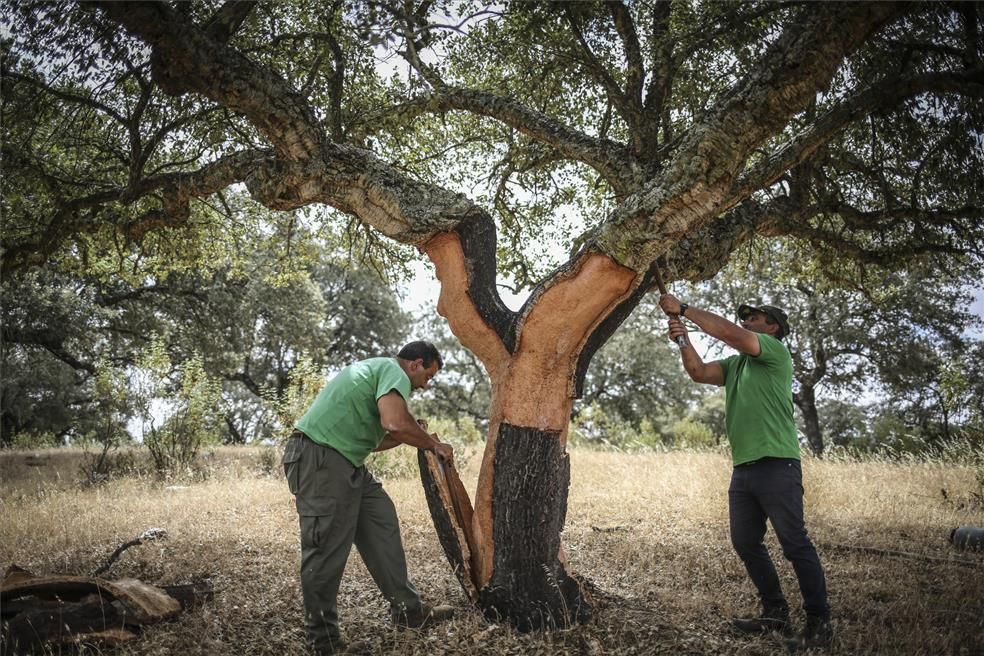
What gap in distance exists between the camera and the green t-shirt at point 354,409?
166 inches

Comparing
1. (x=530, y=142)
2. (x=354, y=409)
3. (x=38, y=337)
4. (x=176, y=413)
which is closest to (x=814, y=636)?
(x=354, y=409)

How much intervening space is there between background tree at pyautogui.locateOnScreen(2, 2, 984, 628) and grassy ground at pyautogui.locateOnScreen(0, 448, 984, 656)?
0.67 meters

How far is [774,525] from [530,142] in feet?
18.6

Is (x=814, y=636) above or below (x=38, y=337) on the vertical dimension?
below

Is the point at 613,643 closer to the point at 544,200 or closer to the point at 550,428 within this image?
the point at 550,428

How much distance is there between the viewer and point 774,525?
13.8ft

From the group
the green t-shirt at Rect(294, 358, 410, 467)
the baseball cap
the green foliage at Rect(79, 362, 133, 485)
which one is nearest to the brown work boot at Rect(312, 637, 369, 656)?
the green t-shirt at Rect(294, 358, 410, 467)

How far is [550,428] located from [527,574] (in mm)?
1025

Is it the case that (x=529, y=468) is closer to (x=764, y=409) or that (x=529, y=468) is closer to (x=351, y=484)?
(x=351, y=484)

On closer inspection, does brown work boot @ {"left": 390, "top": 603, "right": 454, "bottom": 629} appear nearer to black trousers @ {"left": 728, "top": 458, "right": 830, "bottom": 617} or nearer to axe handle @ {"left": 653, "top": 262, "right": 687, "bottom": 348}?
black trousers @ {"left": 728, "top": 458, "right": 830, "bottom": 617}

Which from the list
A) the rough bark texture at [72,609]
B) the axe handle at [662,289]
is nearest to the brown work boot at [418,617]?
the rough bark texture at [72,609]

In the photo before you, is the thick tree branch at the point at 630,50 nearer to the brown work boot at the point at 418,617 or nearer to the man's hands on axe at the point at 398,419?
the man's hands on axe at the point at 398,419

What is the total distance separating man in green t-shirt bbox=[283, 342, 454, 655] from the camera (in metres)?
4.05

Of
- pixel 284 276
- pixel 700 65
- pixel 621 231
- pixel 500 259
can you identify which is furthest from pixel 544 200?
pixel 621 231
